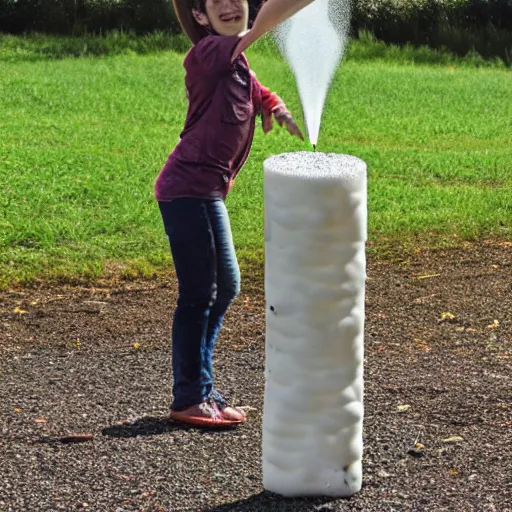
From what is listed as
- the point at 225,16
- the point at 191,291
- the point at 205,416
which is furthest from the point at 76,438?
the point at 225,16

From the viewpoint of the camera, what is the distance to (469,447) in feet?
12.8

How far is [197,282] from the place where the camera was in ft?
13.0

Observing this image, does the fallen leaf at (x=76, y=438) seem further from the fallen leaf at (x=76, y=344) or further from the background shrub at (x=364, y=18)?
the background shrub at (x=364, y=18)

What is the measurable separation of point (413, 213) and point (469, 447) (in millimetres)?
3695

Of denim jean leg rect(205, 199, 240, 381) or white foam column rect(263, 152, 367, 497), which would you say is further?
denim jean leg rect(205, 199, 240, 381)

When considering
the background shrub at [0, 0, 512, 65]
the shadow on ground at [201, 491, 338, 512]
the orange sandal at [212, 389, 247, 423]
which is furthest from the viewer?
the background shrub at [0, 0, 512, 65]

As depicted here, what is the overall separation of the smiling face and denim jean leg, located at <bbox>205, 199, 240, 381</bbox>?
599mm

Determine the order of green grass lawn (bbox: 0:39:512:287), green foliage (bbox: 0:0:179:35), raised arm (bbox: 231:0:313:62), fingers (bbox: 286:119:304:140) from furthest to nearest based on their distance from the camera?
green foliage (bbox: 0:0:179:35)
green grass lawn (bbox: 0:39:512:287)
fingers (bbox: 286:119:304:140)
raised arm (bbox: 231:0:313:62)

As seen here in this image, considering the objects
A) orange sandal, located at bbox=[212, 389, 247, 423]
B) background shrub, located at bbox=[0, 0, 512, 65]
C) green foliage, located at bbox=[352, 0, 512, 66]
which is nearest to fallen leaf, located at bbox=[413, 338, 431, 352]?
orange sandal, located at bbox=[212, 389, 247, 423]

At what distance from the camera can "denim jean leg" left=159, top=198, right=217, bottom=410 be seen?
3.89 meters

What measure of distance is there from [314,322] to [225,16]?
119 centimetres

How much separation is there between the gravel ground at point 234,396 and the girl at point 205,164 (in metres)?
0.37

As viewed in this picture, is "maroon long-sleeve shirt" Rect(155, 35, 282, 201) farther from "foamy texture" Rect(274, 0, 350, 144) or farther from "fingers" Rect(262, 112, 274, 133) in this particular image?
"foamy texture" Rect(274, 0, 350, 144)

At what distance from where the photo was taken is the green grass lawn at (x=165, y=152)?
6.74m
